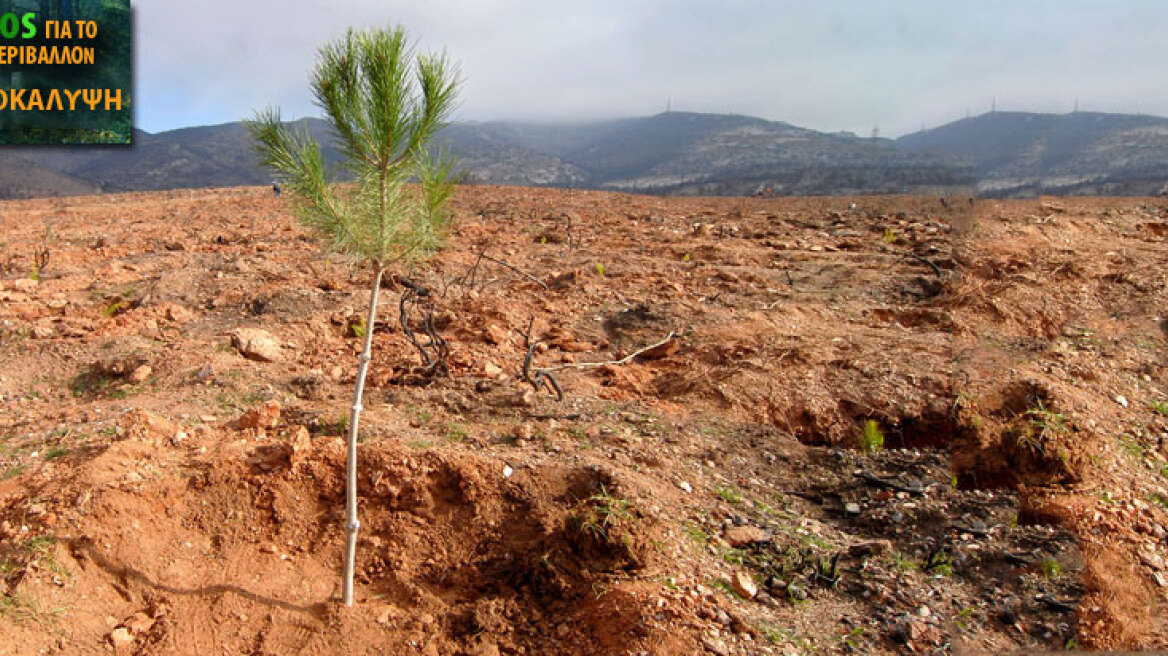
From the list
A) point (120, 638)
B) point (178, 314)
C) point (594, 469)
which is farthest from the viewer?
point (178, 314)

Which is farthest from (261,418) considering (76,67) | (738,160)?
(738,160)

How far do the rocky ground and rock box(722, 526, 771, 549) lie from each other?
1 centimetres

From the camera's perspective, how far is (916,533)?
373 cm

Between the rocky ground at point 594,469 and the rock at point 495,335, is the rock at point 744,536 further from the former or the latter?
the rock at point 495,335

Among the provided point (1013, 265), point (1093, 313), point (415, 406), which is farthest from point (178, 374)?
point (1013, 265)

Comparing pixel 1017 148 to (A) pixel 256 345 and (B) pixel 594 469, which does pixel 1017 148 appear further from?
(A) pixel 256 345

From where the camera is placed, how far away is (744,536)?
3596 millimetres

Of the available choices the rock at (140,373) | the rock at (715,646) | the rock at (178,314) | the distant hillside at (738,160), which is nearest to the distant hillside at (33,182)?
the distant hillside at (738,160)

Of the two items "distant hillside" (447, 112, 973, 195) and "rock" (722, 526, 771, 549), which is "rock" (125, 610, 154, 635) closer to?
"rock" (722, 526, 771, 549)

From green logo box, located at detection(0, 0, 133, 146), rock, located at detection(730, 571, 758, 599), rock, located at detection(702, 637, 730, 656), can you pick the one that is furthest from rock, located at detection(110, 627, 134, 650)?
green logo box, located at detection(0, 0, 133, 146)

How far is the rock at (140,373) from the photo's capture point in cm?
514

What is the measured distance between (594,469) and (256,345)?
132 inches

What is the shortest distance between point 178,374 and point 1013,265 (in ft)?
28.8

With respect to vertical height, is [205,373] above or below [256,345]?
below
